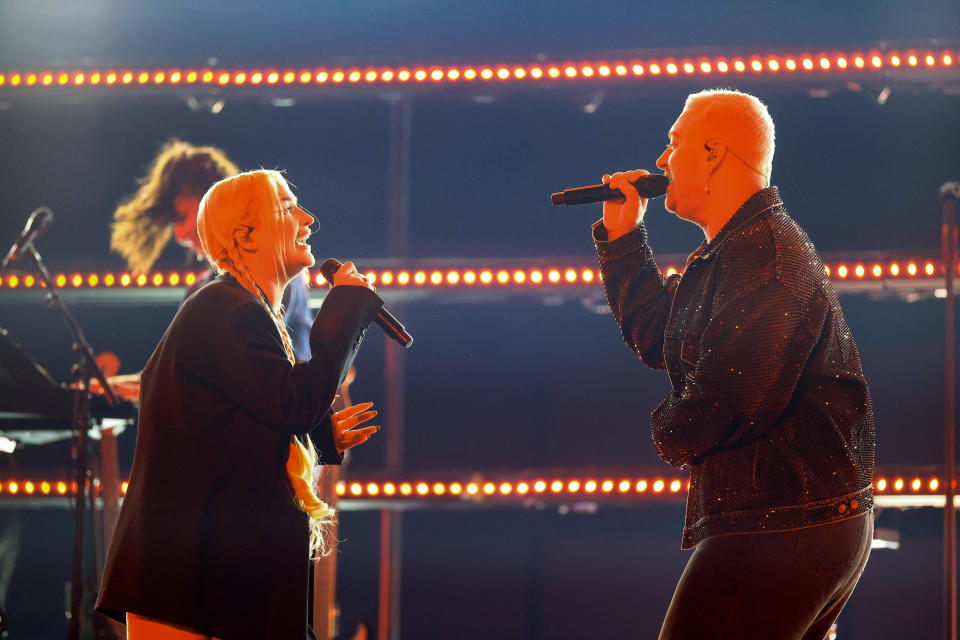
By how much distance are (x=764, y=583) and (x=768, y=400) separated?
0.86ft

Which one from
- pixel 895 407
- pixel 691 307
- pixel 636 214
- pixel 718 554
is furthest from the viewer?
pixel 895 407

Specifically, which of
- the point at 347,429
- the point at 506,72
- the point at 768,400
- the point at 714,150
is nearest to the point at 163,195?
the point at 506,72

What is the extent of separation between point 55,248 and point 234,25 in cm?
113

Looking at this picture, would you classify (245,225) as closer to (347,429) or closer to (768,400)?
(347,429)

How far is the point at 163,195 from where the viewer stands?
124 inches

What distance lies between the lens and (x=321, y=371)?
1.71 metres

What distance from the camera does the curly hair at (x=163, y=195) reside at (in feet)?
10.3

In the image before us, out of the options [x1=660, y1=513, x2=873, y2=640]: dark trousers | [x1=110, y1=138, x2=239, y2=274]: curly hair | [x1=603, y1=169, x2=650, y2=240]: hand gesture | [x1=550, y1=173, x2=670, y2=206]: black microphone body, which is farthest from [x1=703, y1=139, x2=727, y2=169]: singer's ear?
[x1=110, y1=138, x2=239, y2=274]: curly hair

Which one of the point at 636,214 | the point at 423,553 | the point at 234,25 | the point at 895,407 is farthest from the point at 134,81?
the point at 895,407

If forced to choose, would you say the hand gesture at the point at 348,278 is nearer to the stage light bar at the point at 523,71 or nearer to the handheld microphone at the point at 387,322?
the handheld microphone at the point at 387,322

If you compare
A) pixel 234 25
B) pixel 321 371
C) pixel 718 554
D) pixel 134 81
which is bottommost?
pixel 718 554

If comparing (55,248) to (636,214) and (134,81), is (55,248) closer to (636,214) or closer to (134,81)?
(134,81)

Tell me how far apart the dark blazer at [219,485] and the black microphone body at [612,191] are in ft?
2.14

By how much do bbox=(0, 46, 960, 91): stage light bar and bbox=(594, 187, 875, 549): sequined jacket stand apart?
2.04 meters
